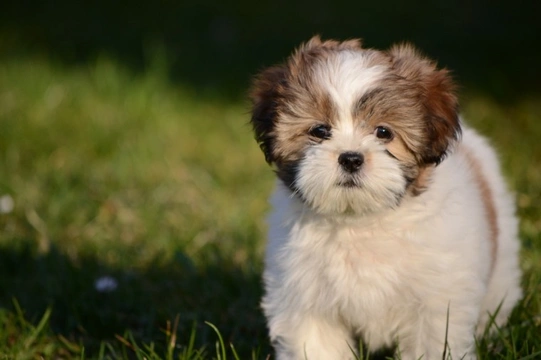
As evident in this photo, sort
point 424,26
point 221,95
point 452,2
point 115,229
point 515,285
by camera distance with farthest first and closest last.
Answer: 1. point 452,2
2. point 424,26
3. point 221,95
4. point 115,229
5. point 515,285

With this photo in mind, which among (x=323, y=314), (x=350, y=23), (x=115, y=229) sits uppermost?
(x=350, y=23)

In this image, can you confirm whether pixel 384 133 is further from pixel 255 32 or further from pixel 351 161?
pixel 255 32

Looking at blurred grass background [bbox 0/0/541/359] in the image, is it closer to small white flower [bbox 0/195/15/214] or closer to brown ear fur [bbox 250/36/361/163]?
small white flower [bbox 0/195/15/214]

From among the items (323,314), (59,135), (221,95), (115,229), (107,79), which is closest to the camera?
(323,314)

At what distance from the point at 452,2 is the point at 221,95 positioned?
3561 mm

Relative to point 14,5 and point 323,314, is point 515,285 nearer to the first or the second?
point 323,314

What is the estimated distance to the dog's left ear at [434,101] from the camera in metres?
3.05

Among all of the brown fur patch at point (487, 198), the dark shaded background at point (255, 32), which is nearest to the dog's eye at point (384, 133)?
the brown fur patch at point (487, 198)

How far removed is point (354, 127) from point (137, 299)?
1638 millimetres

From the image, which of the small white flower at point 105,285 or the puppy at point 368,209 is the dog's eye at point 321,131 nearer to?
the puppy at point 368,209

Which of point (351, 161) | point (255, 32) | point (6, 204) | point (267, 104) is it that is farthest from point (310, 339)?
point (255, 32)

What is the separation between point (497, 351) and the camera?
333 centimetres

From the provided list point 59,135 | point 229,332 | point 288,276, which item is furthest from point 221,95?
point 288,276

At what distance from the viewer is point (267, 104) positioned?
124 inches
